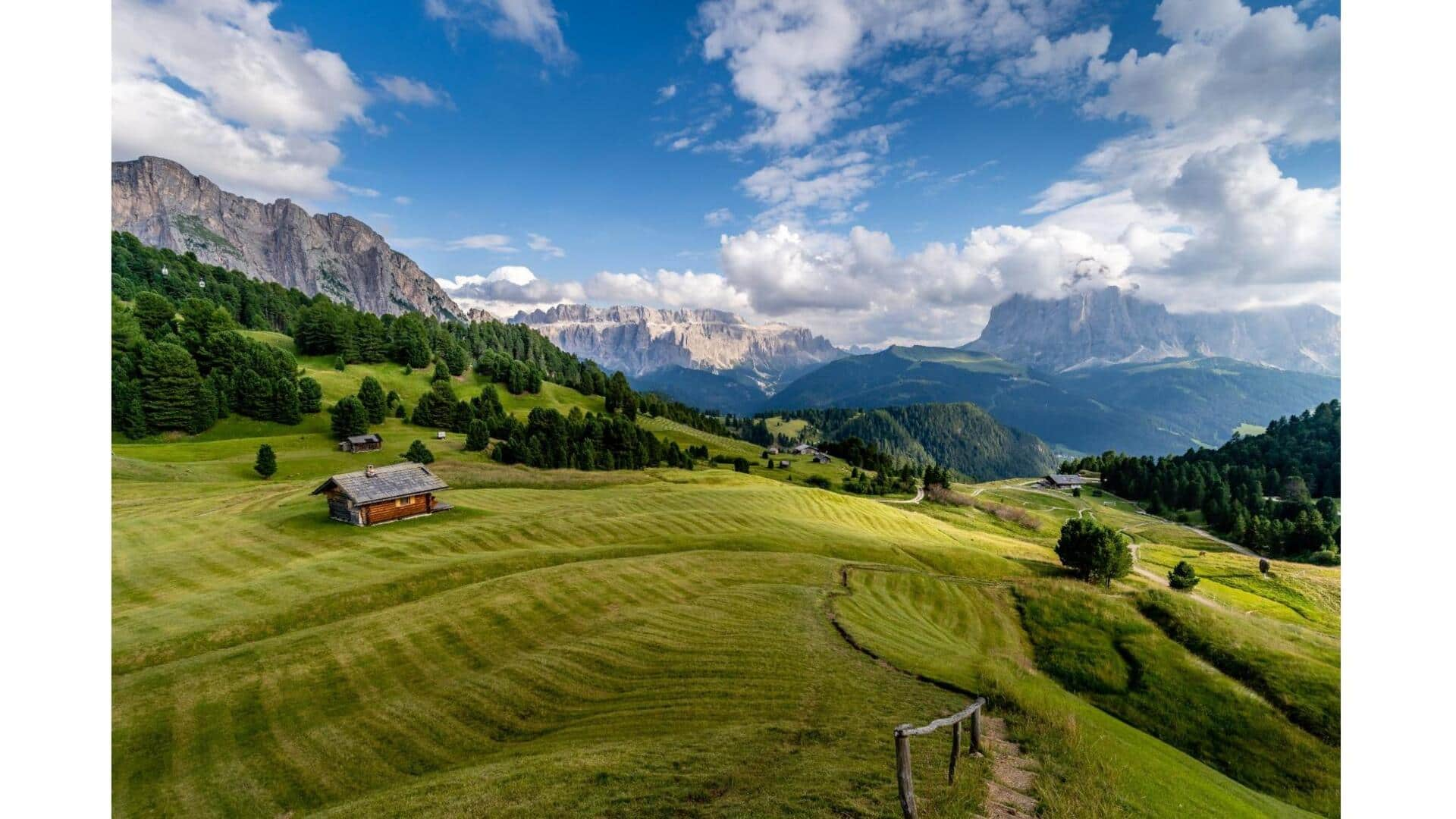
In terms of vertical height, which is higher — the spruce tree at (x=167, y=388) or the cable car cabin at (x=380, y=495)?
the spruce tree at (x=167, y=388)

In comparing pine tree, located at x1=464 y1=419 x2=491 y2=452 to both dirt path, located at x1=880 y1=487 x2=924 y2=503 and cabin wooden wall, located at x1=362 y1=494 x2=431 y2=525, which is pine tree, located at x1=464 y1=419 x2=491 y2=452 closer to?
cabin wooden wall, located at x1=362 y1=494 x2=431 y2=525

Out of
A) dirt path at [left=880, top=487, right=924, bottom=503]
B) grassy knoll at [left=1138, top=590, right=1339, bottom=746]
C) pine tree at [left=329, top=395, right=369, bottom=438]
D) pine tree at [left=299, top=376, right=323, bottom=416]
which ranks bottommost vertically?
dirt path at [left=880, top=487, right=924, bottom=503]

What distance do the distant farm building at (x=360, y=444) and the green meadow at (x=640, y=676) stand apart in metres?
49.6

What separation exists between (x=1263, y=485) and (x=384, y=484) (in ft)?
708

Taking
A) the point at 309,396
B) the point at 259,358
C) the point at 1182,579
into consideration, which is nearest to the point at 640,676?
the point at 1182,579

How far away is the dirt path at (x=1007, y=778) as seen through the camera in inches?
448

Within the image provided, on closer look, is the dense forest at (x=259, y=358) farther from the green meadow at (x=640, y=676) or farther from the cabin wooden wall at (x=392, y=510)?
the green meadow at (x=640, y=676)

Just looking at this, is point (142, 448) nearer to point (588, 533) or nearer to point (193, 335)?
point (193, 335)

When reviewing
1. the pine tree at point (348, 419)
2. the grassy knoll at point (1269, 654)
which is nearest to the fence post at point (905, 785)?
the grassy knoll at point (1269, 654)

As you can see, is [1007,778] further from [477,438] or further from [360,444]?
[360,444]

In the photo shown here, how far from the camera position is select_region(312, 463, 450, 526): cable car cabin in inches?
1796

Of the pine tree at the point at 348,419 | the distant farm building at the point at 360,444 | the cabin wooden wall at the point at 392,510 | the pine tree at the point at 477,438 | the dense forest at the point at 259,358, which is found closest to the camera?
the cabin wooden wall at the point at 392,510

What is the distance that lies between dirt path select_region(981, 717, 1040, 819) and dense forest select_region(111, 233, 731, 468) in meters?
100

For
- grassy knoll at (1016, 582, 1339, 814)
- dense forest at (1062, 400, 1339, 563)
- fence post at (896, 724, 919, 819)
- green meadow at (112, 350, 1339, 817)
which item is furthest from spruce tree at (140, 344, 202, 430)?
dense forest at (1062, 400, 1339, 563)
